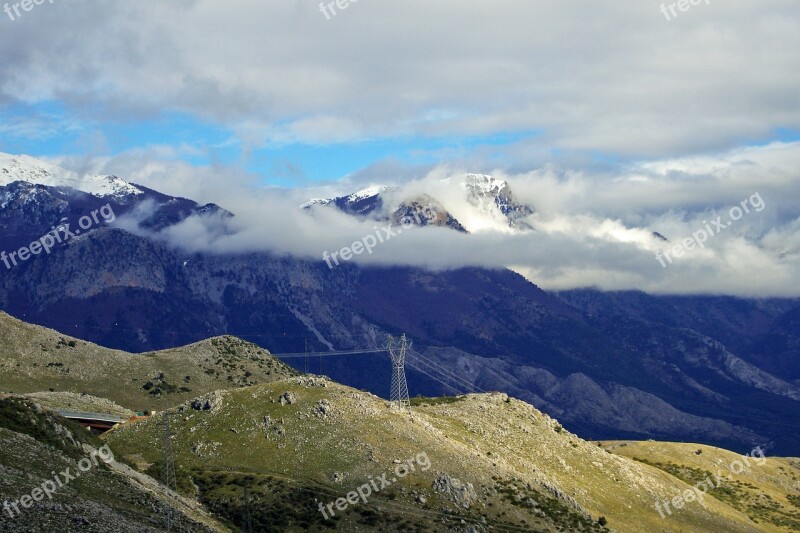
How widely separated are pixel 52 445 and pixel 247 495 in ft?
104

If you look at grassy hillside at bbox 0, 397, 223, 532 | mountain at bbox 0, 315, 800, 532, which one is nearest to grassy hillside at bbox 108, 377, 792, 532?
mountain at bbox 0, 315, 800, 532

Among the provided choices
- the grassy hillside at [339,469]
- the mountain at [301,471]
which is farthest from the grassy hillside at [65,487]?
the grassy hillside at [339,469]

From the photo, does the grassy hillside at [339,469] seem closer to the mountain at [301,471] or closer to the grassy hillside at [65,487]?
the mountain at [301,471]

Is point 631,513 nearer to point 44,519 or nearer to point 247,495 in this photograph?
point 247,495

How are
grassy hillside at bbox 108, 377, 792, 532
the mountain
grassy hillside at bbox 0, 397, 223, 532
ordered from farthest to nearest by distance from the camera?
grassy hillside at bbox 108, 377, 792, 532, the mountain, grassy hillside at bbox 0, 397, 223, 532

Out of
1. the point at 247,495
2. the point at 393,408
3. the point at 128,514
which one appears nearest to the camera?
the point at 128,514

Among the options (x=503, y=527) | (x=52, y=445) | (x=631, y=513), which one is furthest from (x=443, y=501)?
(x=52, y=445)

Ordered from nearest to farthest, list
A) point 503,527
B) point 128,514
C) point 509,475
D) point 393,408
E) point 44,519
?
point 44,519
point 128,514
point 503,527
point 509,475
point 393,408

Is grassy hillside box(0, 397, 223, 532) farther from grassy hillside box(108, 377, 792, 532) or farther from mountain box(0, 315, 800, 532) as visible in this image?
grassy hillside box(108, 377, 792, 532)

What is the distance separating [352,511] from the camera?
159000mm

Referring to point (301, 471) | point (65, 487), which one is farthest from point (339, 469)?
point (65, 487)

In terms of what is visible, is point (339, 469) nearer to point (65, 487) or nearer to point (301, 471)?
point (301, 471)

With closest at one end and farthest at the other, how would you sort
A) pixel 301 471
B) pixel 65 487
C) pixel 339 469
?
1. pixel 65 487
2. pixel 301 471
3. pixel 339 469

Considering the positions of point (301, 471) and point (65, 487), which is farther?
point (301, 471)
